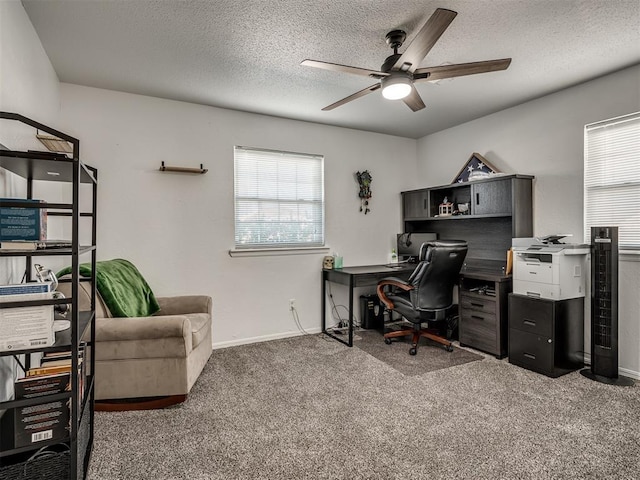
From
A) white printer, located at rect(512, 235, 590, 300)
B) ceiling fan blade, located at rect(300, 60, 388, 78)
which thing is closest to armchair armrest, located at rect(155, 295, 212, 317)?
Answer: ceiling fan blade, located at rect(300, 60, 388, 78)

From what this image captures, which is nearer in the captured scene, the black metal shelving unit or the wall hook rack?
the black metal shelving unit

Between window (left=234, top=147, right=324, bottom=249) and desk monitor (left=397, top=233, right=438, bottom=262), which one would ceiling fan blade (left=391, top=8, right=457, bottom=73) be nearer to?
window (left=234, top=147, right=324, bottom=249)

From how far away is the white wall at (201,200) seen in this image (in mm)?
3256

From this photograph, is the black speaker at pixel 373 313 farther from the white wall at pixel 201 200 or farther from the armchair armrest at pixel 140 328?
the armchair armrest at pixel 140 328

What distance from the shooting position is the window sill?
3.79m

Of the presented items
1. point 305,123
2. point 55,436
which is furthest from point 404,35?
point 55,436

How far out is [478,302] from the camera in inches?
138

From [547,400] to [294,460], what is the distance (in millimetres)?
1822

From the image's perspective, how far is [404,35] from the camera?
234cm

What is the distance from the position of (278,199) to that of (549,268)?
2.72 m

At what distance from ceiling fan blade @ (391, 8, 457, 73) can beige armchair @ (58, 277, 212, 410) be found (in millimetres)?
2180

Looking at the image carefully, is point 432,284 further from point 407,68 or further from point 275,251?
point 407,68

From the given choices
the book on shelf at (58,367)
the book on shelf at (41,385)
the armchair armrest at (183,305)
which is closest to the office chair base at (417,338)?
the armchair armrest at (183,305)

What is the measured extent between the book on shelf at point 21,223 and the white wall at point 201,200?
1973 mm
